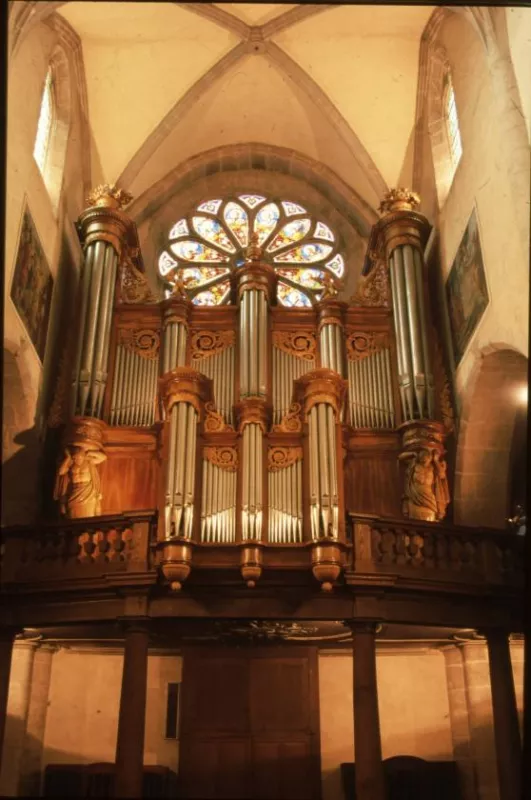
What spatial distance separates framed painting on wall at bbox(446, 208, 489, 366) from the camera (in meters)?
12.8

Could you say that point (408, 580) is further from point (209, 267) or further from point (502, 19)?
point (209, 267)

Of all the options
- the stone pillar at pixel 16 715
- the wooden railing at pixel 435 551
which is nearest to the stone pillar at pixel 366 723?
the wooden railing at pixel 435 551

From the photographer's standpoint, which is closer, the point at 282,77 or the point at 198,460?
the point at 198,460

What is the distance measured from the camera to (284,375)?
14.5 m

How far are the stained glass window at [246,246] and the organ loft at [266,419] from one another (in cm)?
9

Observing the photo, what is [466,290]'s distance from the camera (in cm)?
1353

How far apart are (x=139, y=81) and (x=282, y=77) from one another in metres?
2.92

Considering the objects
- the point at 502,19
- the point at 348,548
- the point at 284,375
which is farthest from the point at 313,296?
the point at 348,548

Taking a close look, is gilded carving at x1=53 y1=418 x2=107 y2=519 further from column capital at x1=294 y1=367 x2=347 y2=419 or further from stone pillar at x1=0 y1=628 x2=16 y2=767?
column capital at x1=294 y1=367 x2=347 y2=419

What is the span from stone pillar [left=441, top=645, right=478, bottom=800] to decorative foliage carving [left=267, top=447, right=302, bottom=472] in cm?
467

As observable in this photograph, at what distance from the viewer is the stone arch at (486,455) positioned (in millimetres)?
13211

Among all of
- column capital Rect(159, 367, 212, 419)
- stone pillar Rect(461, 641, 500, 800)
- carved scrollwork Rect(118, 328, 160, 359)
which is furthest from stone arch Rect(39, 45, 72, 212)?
stone pillar Rect(461, 641, 500, 800)

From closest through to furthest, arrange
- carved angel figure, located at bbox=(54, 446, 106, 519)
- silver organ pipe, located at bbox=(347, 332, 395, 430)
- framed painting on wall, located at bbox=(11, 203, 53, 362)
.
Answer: framed painting on wall, located at bbox=(11, 203, 53, 362) < carved angel figure, located at bbox=(54, 446, 106, 519) < silver organ pipe, located at bbox=(347, 332, 395, 430)

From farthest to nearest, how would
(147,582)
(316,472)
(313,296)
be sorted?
(313,296) < (316,472) < (147,582)
